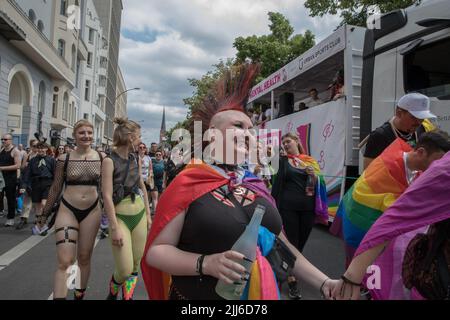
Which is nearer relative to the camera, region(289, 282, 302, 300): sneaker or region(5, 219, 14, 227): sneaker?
region(289, 282, 302, 300): sneaker

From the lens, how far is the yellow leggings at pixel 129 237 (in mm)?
3324

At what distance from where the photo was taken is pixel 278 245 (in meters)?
1.62

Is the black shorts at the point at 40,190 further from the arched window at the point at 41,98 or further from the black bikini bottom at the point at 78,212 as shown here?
the arched window at the point at 41,98

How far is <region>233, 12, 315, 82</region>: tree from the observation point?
21.7 metres

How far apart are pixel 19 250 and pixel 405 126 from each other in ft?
18.2

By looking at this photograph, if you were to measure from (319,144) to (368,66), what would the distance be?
193cm

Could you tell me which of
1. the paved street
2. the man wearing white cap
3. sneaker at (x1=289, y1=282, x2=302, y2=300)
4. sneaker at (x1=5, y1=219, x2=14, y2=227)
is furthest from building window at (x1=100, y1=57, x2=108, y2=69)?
the man wearing white cap

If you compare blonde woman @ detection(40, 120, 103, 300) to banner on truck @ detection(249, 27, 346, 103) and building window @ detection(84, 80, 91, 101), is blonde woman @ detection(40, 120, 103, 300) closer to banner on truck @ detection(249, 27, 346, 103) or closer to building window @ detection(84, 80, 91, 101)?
banner on truck @ detection(249, 27, 346, 103)

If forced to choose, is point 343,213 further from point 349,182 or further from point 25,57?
point 25,57

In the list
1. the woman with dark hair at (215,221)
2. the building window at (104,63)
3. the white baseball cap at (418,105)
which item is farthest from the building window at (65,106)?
the woman with dark hair at (215,221)

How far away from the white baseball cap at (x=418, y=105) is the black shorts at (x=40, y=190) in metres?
6.75

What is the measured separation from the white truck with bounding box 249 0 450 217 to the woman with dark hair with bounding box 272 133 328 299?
1501mm

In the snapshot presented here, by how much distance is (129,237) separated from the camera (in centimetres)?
346

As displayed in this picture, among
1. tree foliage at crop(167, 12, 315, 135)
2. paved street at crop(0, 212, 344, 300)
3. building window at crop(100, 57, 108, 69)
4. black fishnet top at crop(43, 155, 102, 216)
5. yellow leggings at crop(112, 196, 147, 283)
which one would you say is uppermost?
building window at crop(100, 57, 108, 69)
